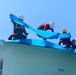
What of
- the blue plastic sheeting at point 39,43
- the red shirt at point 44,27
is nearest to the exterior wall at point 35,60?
the blue plastic sheeting at point 39,43

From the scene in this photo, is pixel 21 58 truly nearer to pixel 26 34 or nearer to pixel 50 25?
pixel 26 34

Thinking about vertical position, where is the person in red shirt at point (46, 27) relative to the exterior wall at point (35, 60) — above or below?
above

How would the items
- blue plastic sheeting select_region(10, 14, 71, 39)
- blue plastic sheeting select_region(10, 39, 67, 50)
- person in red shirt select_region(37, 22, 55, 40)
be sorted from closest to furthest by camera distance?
1. blue plastic sheeting select_region(10, 39, 67, 50)
2. blue plastic sheeting select_region(10, 14, 71, 39)
3. person in red shirt select_region(37, 22, 55, 40)

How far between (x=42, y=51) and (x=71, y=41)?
113 centimetres

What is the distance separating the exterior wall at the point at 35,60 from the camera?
9959 millimetres

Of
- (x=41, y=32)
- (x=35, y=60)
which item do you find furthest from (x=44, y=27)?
(x=35, y=60)

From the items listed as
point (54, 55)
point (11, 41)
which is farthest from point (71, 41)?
point (11, 41)

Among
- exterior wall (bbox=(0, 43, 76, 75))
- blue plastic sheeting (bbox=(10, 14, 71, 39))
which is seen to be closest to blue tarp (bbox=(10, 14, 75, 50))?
blue plastic sheeting (bbox=(10, 14, 71, 39))

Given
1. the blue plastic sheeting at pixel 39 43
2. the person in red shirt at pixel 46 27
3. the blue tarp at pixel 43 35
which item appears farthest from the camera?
the person in red shirt at pixel 46 27

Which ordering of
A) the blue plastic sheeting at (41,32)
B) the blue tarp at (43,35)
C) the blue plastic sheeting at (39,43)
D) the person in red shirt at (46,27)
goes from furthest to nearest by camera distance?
1. the person in red shirt at (46,27)
2. the blue plastic sheeting at (41,32)
3. the blue tarp at (43,35)
4. the blue plastic sheeting at (39,43)

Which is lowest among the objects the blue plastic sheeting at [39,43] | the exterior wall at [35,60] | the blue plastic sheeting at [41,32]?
the exterior wall at [35,60]

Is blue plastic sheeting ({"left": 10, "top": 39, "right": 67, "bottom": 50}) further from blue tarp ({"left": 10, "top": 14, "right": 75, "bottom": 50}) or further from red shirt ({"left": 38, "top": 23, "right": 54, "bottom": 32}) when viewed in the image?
red shirt ({"left": 38, "top": 23, "right": 54, "bottom": 32})

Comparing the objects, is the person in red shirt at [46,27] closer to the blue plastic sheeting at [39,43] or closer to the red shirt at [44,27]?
the red shirt at [44,27]

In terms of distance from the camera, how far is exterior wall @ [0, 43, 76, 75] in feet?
32.7
